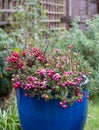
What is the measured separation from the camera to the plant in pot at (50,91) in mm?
2762

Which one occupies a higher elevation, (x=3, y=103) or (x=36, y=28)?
(x=36, y=28)

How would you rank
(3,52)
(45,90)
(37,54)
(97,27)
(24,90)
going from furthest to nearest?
(97,27), (3,52), (37,54), (24,90), (45,90)

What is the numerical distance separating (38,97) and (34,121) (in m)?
0.27

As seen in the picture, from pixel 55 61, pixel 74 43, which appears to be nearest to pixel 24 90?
pixel 55 61

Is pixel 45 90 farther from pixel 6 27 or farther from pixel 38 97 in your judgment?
pixel 6 27

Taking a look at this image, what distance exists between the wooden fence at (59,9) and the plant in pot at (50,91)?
11.3ft

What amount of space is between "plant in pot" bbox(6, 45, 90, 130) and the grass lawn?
1.03 m

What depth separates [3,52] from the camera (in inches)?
162

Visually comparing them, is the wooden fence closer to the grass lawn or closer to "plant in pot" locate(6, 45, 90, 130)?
the grass lawn

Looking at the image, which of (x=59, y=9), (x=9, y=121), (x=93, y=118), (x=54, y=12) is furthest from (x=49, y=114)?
(x=59, y=9)

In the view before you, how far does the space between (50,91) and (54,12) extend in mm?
6253

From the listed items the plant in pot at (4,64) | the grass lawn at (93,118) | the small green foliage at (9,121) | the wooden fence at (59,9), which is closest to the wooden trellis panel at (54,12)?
the wooden fence at (59,9)

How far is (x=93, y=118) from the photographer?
4406mm

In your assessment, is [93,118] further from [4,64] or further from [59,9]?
[59,9]
